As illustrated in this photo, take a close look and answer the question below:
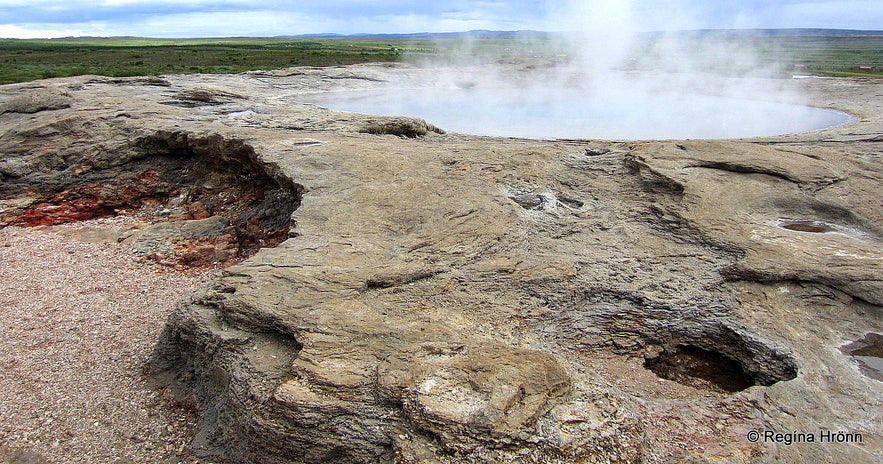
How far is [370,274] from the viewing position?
4.56 meters

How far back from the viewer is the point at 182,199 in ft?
29.0

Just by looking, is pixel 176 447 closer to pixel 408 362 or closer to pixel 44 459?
pixel 44 459

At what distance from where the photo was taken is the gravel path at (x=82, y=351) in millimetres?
4191

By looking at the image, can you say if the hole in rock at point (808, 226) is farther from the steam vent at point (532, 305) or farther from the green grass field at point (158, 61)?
the green grass field at point (158, 61)

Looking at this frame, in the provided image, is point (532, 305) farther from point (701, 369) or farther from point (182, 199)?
point (182, 199)

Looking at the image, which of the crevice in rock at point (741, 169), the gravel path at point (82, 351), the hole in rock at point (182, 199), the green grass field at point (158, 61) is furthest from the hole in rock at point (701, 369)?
the green grass field at point (158, 61)

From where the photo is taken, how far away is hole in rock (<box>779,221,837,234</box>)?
218 inches

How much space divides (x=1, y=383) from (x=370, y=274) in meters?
3.12

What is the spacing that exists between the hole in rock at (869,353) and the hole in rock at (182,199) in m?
5.57

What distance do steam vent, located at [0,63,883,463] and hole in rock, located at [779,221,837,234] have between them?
32 mm

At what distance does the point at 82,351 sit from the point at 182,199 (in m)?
3.90

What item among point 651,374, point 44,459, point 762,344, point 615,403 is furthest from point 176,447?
point 762,344

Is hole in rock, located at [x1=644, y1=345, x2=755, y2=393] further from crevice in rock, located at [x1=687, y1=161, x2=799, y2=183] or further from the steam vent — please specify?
crevice in rock, located at [x1=687, y1=161, x2=799, y2=183]

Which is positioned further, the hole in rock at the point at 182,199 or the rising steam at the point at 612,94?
the rising steam at the point at 612,94
